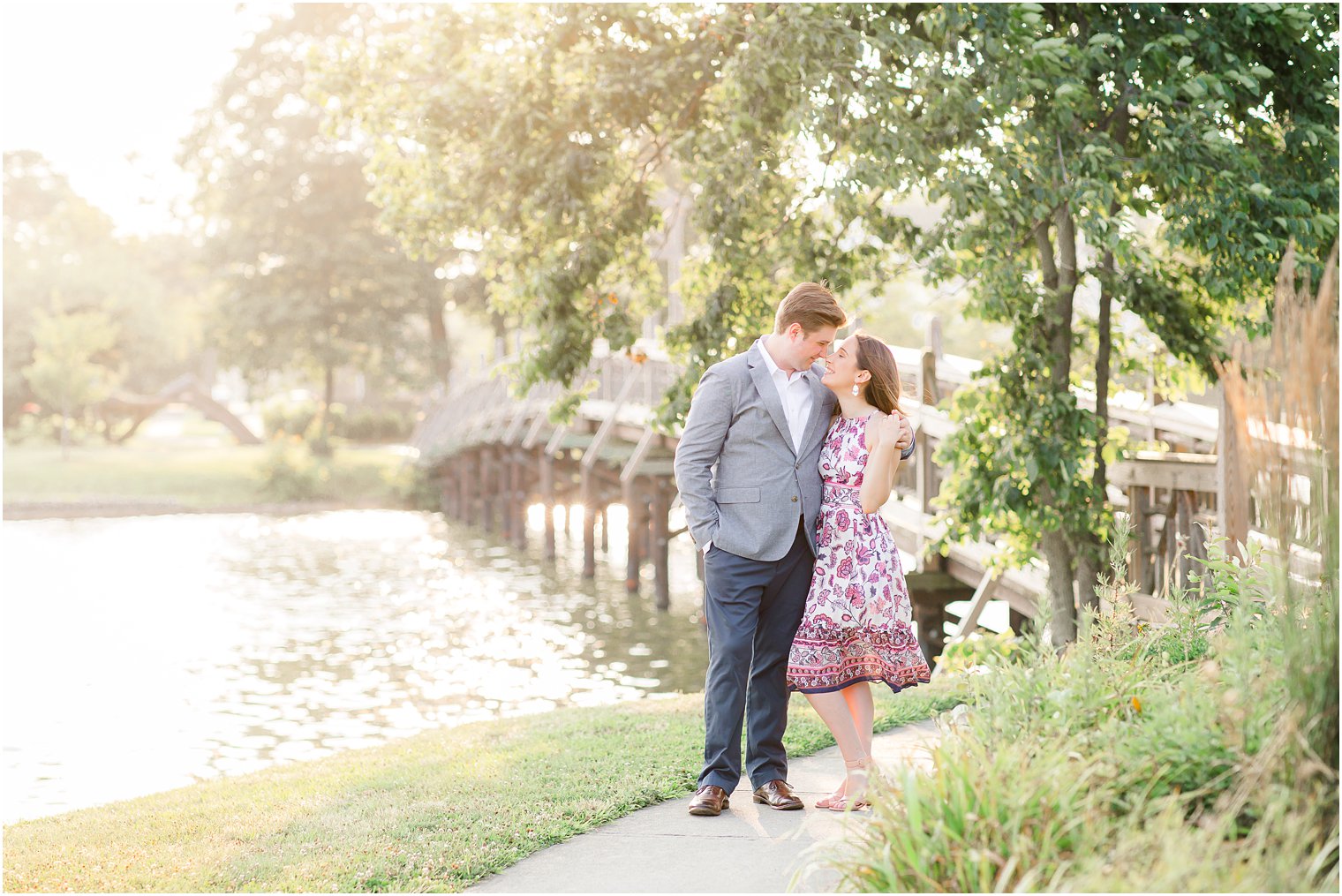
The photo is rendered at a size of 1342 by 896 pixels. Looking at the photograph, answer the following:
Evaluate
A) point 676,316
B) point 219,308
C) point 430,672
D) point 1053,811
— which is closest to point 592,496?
point 676,316

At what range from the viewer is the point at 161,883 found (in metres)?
4.84

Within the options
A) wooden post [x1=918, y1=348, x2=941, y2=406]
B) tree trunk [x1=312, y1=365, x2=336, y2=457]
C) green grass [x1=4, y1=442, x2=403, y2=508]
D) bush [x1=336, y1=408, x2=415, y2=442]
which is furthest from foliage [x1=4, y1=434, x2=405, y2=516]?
wooden post [x1=918, y1=348, x2=941, y2=406]

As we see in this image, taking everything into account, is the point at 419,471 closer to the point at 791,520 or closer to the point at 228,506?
the point at 228,506

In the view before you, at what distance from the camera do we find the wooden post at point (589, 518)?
2098 centimetres

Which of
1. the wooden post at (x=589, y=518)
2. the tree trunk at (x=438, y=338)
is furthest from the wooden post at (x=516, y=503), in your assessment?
the tree trunk at (x=438, y=338)

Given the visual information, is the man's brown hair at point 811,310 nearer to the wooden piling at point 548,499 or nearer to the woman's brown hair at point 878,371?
the woman's brown hair at point 878,371

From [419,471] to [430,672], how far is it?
21024mm

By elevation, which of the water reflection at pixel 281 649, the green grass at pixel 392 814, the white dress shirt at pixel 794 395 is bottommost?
the water reflection at pixel 281 649

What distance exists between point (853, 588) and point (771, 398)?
0.78 meters

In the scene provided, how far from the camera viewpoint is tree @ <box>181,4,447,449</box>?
37688mm

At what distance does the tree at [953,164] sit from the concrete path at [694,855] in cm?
329

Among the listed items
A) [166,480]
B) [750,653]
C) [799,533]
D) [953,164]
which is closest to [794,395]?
[799,533]

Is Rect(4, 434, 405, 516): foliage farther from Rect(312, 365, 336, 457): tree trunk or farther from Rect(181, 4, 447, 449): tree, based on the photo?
Rect(181, 4, 447, 449): tree

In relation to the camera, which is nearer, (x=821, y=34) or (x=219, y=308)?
(x=821, y=34)
